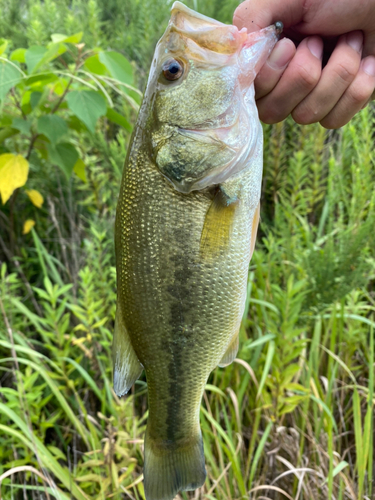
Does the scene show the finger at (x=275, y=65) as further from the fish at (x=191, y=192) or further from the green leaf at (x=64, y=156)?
the green leaf at (x=64, y=156)

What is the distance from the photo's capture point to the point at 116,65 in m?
1.88

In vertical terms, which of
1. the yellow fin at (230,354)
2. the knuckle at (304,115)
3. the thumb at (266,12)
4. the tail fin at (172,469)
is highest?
the thumb at (266,12)

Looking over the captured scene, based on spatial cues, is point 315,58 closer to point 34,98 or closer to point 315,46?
point 315,46

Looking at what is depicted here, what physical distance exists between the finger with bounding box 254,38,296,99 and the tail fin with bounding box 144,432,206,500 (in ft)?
3.67

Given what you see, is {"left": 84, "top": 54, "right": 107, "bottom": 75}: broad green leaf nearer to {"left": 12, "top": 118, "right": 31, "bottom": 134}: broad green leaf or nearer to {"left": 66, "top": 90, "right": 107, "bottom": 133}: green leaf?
{"left": 66, "top": 90, "right": 107, "bottom": 133}: green leaf

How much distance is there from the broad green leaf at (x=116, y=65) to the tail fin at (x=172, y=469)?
1571 mm

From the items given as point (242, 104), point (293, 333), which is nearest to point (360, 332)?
point (293, 333)

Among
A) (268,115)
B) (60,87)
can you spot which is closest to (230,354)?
(268,115)

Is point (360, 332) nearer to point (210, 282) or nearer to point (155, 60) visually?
point (210, 282)

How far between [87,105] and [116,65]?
25 cm

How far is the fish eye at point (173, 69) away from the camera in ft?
3.42

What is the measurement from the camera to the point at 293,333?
167 centimetres

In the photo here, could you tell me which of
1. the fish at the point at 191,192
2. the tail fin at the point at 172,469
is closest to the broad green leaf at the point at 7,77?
the fish at the point at 191,192

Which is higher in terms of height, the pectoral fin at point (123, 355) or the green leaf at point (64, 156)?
the green leaf at point (64, 156)
